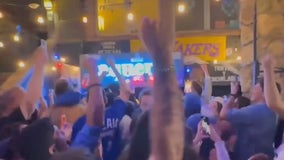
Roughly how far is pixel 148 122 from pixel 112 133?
6.75ft

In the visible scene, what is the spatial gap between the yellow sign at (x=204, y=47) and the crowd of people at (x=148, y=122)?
27.5ft

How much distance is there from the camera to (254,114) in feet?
11.1

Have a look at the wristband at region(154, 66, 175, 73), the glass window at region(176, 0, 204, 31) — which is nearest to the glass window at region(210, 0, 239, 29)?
the glass window at region(176, 0, 204, 31)

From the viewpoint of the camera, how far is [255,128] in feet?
11.1

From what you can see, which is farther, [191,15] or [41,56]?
[191,15]

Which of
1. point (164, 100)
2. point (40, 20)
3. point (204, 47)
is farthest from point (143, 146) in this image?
point (40, 20)

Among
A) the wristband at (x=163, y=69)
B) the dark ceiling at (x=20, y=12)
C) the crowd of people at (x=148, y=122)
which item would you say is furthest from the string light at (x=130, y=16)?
the wristband at (x=163, y=69)

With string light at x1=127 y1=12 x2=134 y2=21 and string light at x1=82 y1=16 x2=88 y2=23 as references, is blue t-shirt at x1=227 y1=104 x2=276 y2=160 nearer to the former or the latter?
string light at x1=127 y1=12 x2=134 y2=21

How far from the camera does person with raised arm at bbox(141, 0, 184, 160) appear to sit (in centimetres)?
150

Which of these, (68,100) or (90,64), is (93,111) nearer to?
(90,64)

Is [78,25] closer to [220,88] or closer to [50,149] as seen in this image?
[220,88]

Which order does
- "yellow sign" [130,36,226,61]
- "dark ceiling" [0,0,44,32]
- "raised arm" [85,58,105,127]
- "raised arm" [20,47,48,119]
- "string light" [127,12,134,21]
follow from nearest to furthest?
"raised arm" [85,58,105,127], "raised arm" [20,47,48,119], "yellow sign" [130,36,226,61], "dark ceiling" [0,0,44,32], "string light" [127,12,134,21]

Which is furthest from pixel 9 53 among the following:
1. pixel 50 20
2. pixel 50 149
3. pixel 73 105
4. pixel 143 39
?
pixel 143 39

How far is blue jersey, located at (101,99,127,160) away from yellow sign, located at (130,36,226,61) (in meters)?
9.47
